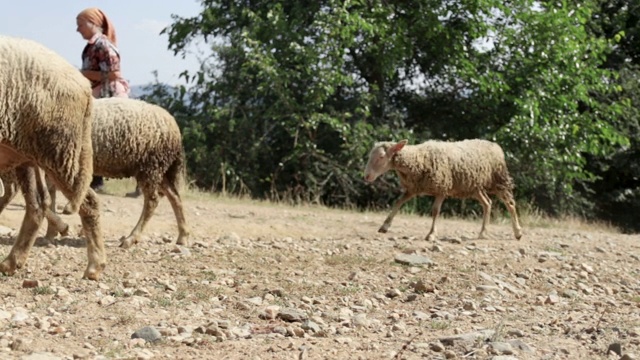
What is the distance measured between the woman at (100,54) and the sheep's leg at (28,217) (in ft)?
11.3

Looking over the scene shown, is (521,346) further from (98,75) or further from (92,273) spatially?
(98,75)

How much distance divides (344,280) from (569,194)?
13079 mm

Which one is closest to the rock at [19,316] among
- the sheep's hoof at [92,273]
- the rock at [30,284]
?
the rock at [30,284]

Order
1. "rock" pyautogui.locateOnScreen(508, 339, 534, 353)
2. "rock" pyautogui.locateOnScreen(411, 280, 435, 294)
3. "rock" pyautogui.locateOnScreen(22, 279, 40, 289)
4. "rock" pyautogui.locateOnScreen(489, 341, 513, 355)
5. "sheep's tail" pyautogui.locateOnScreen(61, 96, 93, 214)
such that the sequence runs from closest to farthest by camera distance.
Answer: "rock" pyautogui.locateOnScreen(489, 341, 513, 355) < "rock" pyautogui.locateOnScreen(508, 339, 534, 353) < "rock" pyautogui.locateOnScreen(22, 279, 40, 289) < "sheep's tail" pyautogui.locateOnScreen(61, 96, 93, 214) < "rock" pyautogui.locateOnScreen(411, 280, 435, 294)

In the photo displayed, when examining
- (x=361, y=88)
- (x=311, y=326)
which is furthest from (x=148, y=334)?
(x=361, y=88)

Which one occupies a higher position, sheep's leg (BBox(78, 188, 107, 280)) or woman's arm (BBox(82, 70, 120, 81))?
woman's arm (BBox(82, 70, 120, 81))

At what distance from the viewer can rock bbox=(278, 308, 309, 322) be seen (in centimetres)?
617

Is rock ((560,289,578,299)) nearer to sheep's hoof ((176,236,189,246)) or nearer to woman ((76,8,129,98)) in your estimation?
sheep's hoof ((176,236,189,246))

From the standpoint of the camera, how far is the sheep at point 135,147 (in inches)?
360

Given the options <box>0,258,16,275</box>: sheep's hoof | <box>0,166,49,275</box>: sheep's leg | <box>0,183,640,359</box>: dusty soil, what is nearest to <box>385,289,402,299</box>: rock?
<box>0,183,640,359</box>: dusty soil

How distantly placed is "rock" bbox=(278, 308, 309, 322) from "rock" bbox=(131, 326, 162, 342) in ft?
3.51

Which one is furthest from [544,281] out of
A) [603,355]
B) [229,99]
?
[229,99]

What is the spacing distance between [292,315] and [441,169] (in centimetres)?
641

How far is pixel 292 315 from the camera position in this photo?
6.20m
